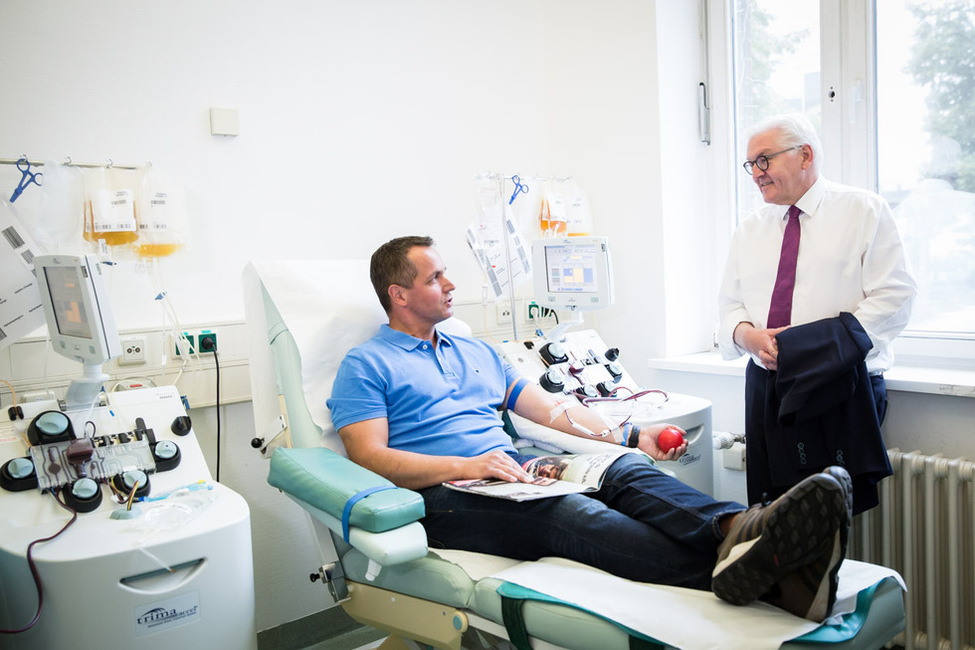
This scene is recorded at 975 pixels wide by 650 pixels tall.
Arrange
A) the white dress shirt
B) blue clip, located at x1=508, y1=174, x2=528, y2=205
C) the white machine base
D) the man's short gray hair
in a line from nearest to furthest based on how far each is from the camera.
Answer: the white machine base < the white dress shirt < the man's short gray hair < blue clip, located at x1=508, y1=174, x2=528, y2=205

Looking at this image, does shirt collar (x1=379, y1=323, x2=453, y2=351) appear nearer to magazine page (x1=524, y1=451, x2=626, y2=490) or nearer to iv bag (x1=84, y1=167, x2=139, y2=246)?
magazine page (x1=524, y1=451, x2=626, y2=490)

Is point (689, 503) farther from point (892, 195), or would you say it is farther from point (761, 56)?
point (761, 56)

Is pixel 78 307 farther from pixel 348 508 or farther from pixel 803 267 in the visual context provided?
pixel 803 267

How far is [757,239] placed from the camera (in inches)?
80.4

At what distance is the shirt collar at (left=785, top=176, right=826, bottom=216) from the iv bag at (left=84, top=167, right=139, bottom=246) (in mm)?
1827

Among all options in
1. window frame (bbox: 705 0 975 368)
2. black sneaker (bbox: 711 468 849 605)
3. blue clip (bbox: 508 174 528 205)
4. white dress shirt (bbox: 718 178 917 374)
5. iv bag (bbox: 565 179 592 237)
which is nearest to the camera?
black sneaker (bbox: 711 468 849 605)

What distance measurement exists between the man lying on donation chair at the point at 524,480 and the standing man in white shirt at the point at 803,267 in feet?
1.18

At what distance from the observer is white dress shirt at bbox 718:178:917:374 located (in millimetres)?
1773

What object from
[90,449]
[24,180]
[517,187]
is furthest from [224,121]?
[90,449]

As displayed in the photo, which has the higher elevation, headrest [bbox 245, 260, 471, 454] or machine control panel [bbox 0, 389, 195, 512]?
headrest [bbox 245, 260, 471, 454]

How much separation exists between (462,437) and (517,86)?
182 centimetres

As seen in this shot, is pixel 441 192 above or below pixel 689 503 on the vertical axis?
above

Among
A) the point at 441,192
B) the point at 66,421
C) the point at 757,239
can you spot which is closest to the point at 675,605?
the point at 757,239

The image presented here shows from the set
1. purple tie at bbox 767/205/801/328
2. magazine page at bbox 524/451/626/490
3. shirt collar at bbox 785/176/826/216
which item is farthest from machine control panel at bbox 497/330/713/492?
shirt collar at bbox 785/176/826/216
